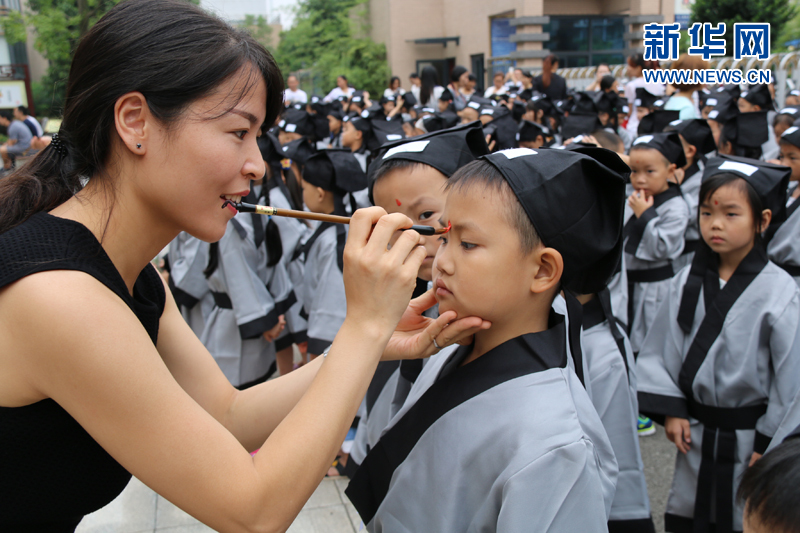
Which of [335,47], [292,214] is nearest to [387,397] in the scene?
[292,214]

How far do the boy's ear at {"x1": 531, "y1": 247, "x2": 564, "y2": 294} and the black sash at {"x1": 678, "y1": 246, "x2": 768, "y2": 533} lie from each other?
140cm

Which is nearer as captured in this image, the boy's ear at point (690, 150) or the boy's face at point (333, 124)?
the boy's ear at point (690, 150)

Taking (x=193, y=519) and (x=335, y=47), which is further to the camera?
(x=335, y=47)

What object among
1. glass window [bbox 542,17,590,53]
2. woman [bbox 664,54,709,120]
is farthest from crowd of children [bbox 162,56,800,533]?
glass window [bbox 542,17,590,53]

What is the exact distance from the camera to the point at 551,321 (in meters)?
1.48

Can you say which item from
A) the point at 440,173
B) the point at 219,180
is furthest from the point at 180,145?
the point at 440,173

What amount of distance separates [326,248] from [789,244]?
9.11 ft

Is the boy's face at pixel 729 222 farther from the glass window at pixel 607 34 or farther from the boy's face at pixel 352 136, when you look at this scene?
the glass window at pixel 607 34

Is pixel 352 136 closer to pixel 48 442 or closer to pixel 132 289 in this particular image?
pixel 132 289

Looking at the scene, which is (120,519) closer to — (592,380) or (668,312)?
(592,380)

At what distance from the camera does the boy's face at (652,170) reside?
3824mm

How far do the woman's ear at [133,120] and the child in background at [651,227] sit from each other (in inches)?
124

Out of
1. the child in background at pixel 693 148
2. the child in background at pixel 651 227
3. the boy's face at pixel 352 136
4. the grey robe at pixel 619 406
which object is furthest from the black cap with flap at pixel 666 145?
the boy's face at pixel 352 136

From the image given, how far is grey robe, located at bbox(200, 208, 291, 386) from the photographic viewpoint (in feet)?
11.3
